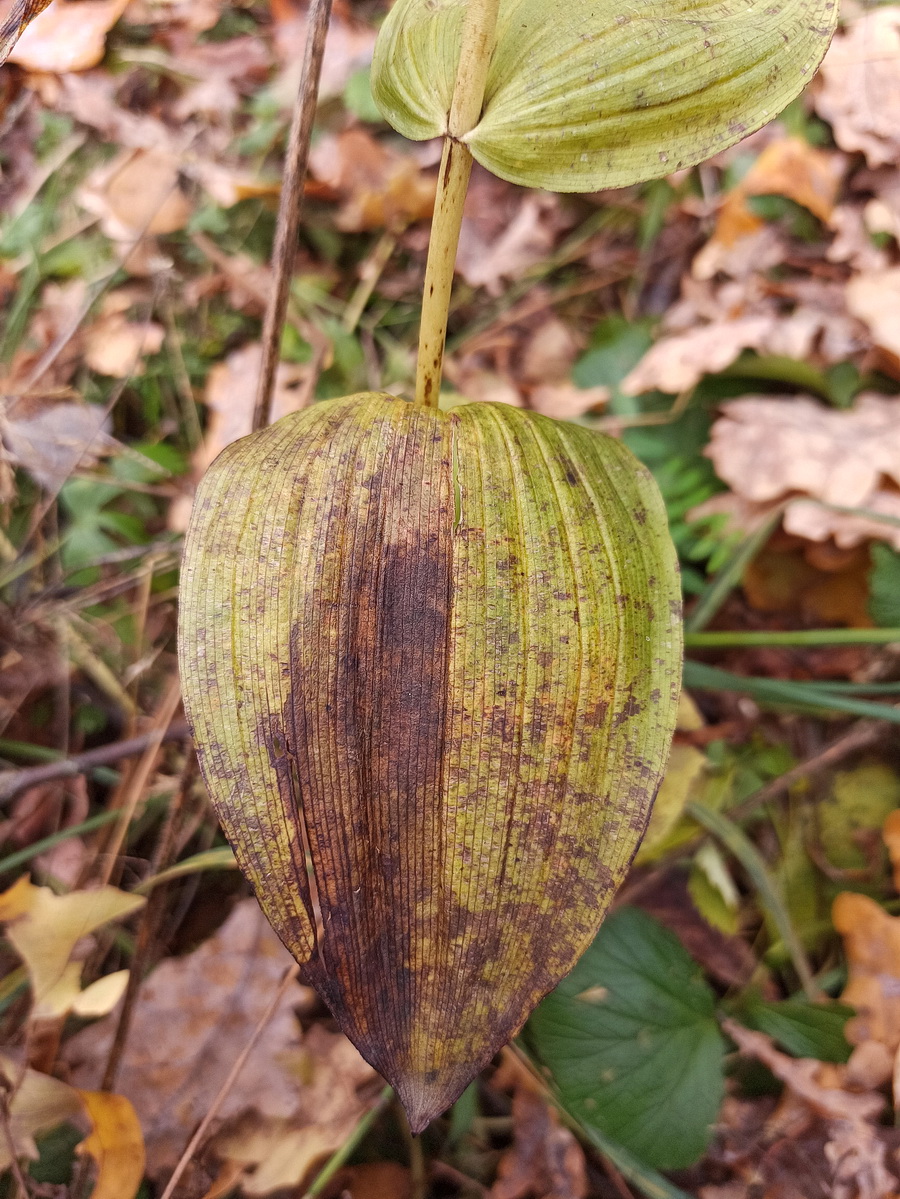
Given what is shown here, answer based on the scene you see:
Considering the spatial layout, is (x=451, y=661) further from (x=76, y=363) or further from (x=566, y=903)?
(x=76, y=363)

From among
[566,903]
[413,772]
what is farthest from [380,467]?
[566,903]

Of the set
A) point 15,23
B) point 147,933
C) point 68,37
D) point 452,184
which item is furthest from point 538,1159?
point 68,37

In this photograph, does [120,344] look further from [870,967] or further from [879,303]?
[870,967]

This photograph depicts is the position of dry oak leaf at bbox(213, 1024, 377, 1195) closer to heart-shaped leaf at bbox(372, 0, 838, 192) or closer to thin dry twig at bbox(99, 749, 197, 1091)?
A: thin dry twig at bbox(99, 749, 197, 1091)

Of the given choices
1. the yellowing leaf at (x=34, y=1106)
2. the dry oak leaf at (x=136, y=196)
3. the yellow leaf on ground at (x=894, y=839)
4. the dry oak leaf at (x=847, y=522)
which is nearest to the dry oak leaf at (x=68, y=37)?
the dry oak leaf at (x=136, y=196)

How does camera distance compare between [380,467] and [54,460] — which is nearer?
[380,467]

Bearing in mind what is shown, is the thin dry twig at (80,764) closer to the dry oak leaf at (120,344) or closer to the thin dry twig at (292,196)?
the thin dry twig at (292,196)
